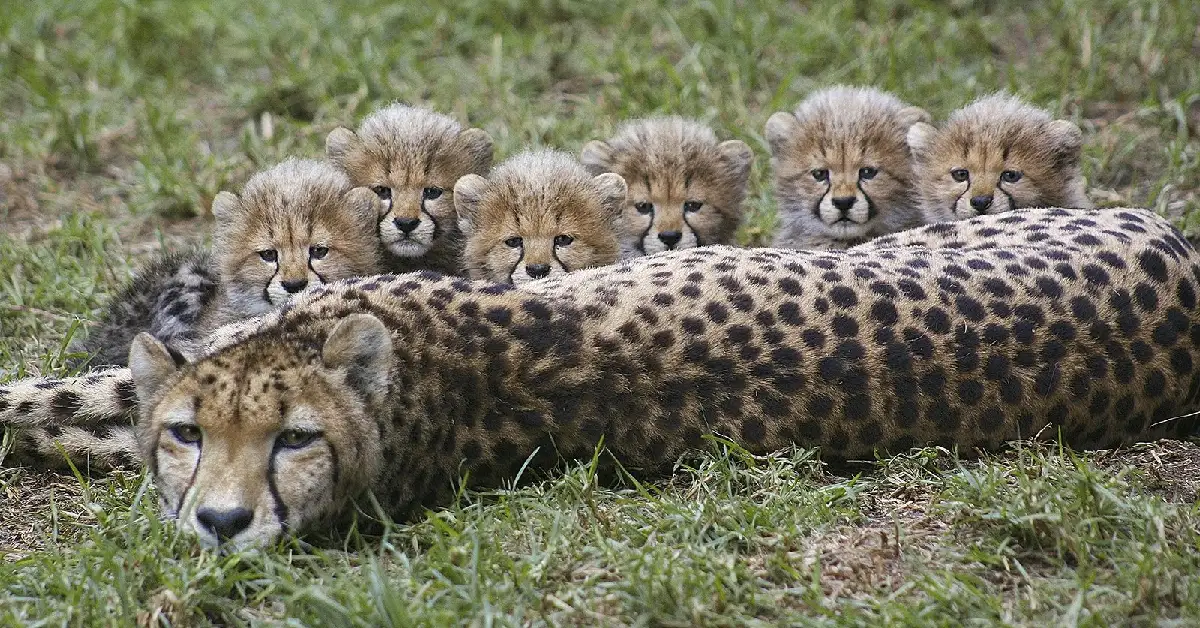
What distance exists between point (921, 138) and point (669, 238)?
902 millimetres

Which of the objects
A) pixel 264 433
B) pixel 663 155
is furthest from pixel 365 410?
pixel 663 155

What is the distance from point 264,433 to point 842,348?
51.9 inches

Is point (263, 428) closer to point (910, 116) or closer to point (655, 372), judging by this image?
point (655, 372)

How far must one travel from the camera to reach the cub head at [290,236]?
4355 mm

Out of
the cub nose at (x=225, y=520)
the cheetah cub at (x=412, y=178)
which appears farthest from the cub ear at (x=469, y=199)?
the cub nose at (x=225, y=520)

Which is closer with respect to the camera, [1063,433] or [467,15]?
[1063,433]

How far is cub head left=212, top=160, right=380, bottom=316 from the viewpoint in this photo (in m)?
4.36

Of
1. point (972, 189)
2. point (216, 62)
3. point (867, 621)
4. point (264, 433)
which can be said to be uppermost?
point (216, 62)

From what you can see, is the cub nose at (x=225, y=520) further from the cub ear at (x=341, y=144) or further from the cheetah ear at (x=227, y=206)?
the cub ear at (x=341, y=144)

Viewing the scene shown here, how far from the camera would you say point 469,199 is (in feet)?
14.7

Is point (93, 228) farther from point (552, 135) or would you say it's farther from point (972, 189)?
point (972, 189)

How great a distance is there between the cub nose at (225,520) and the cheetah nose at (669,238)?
6.93 feet

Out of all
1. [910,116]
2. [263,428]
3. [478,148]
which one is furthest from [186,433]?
[910,116]

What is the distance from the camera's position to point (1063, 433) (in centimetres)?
356
